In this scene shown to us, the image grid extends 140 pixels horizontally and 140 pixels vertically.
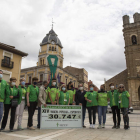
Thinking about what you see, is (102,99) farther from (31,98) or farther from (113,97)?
(31,98)

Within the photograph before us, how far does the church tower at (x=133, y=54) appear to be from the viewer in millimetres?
31984

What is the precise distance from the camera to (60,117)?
5781 millimetres

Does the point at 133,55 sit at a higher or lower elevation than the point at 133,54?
lower

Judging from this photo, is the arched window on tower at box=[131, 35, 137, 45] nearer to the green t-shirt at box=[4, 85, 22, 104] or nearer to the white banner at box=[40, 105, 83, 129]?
the white banner at box=[40, 105, 83, 129]

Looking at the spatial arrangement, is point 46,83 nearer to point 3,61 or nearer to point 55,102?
point 55,102

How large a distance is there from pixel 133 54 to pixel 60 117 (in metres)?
32.4

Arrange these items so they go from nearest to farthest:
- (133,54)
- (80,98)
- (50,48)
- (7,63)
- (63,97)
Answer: (63,97) < (80,98) < (7,63) < (133,54) < (50,48)

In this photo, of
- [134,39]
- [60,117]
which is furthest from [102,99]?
[134,39]

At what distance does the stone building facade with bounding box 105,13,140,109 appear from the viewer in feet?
105

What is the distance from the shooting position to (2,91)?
474 centimetres

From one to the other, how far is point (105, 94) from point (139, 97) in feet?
102

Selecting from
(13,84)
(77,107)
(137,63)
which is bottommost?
(77,107)

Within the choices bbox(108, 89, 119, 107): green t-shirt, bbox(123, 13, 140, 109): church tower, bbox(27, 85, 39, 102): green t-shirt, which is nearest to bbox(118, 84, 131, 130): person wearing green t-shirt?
bbox(108, 89, 119, 107): green t-shirt

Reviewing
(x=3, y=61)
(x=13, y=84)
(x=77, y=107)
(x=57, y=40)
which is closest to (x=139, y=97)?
(x=57, y=40)
